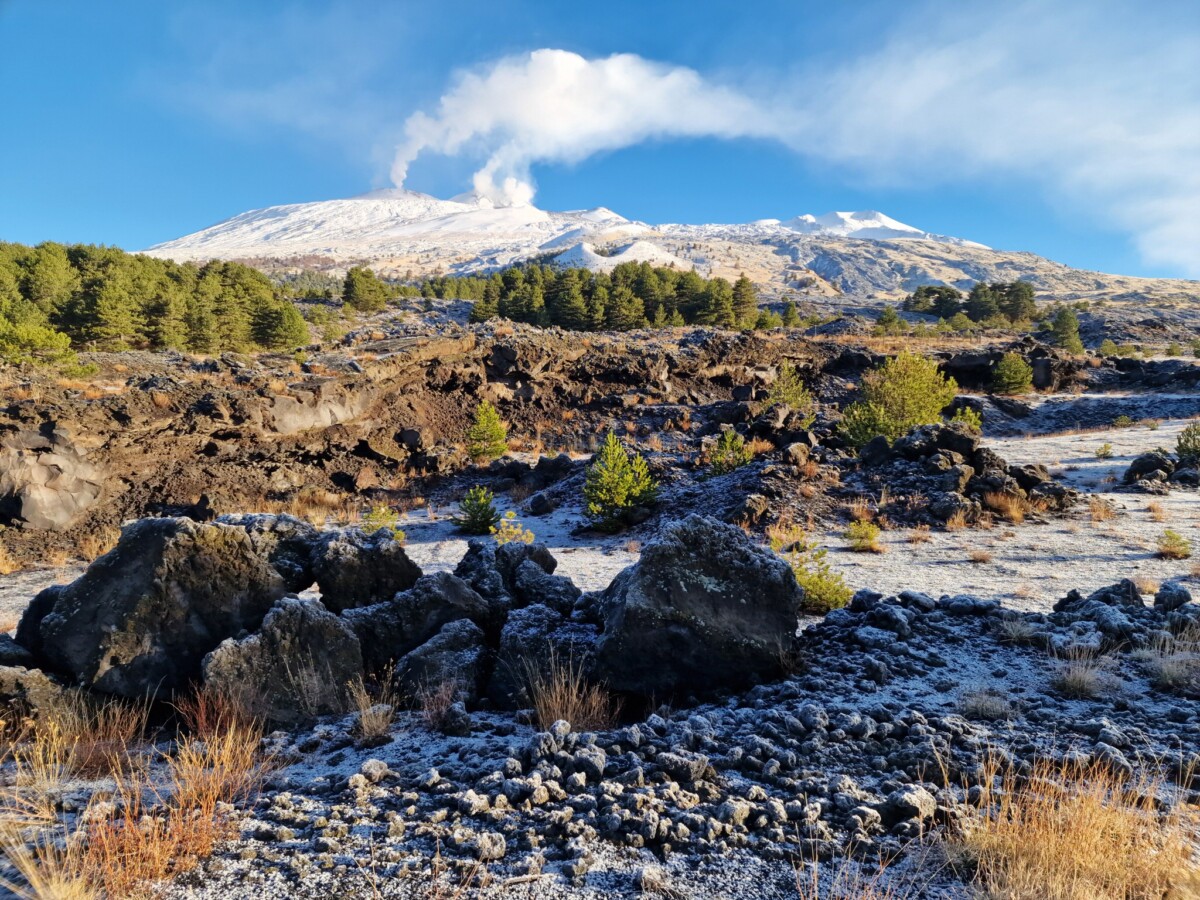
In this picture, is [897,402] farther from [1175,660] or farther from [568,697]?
[568,697]

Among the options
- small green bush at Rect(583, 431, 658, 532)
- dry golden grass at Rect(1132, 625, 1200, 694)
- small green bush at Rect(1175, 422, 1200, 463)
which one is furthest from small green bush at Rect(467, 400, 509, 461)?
small green bush at Rect(1175, 422, 1200, 463)

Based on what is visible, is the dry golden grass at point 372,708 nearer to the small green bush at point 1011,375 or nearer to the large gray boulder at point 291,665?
the large gray boulder at point 291,665

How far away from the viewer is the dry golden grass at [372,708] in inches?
151

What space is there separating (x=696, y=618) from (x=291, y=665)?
3.09 metres

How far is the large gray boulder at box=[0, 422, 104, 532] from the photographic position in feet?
36.7

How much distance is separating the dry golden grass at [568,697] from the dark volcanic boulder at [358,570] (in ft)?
5.53

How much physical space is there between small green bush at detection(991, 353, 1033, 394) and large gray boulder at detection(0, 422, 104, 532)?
3299cm

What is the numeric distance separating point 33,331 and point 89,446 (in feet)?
48.8

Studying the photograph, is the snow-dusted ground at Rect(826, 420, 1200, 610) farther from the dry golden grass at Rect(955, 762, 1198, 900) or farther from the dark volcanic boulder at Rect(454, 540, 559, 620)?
the dry golden grass at Rect(955, 762, 1198, 900)

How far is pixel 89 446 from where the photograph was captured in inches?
510

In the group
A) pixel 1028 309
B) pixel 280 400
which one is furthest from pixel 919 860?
pixel 1028 309

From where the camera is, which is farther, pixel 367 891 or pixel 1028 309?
pixel 1028 309

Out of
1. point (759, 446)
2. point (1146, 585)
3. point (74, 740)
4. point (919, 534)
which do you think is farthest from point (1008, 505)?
point (74, 740)

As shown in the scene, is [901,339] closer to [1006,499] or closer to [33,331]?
[1006,499]
